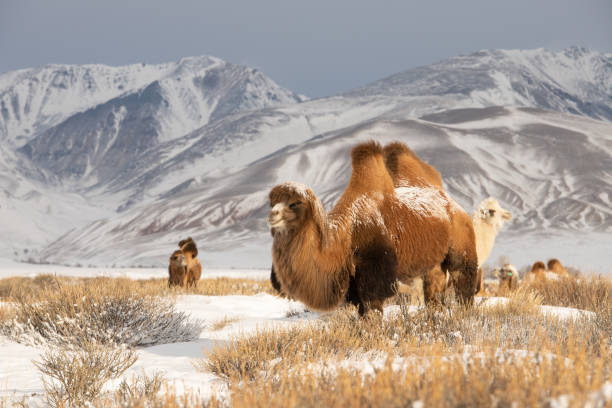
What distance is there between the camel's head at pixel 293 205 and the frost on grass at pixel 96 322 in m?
2.95

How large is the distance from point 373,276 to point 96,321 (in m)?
3.64

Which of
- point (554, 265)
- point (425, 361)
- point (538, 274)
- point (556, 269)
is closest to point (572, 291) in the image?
point (538, 274)

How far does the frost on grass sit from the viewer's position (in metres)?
5.97

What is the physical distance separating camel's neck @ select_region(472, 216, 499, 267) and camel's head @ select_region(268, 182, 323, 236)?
181 inches

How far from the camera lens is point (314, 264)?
4.22 m

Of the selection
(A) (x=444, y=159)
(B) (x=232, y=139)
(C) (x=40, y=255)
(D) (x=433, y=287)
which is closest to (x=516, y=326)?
(D) (x=433, y=287)

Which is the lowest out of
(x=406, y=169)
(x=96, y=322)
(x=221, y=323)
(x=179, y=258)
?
(x=221, y=323)

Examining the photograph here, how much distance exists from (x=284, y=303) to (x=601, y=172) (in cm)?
6745

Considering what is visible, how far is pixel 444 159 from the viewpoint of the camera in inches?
2815

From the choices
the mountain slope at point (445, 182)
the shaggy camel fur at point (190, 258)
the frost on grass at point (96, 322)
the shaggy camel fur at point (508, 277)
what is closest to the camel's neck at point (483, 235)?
the shaggy camel fur at point (508, 277)

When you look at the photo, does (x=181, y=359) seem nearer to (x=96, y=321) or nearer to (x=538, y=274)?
(x=96, y=321)

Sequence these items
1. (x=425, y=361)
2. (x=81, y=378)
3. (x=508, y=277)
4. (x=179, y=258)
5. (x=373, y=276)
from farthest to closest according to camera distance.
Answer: (x=179, y=258) < (x=508, y=277) < (x=373, y=276) < (x=81, y=378) < (x=425, y=361)

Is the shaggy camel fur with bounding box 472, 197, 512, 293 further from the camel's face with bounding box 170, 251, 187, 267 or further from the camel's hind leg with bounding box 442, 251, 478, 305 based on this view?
the camel's face with bounding box 170, 251, 187, 267

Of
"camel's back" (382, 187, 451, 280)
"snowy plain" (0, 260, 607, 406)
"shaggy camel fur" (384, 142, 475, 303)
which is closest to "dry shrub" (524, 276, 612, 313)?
"snowy plain" (0, 260, 607, 406)
